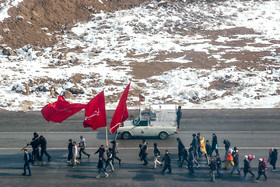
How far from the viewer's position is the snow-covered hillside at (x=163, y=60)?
2911cm

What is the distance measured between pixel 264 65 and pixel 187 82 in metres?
9.22

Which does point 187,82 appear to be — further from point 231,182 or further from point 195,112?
point 231,182

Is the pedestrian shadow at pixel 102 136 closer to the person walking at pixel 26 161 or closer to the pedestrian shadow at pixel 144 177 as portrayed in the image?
the pedestrian shadow at pixel 144 177

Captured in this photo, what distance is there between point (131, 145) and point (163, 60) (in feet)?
63.1

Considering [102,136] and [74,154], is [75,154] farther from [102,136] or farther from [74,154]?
[102,136]

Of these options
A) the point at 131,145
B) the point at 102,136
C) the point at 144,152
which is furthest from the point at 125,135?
the point at 144,152

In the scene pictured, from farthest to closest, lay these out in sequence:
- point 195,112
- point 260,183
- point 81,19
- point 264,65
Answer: point 81,19, point 264,65, point 195,112, point 260,183

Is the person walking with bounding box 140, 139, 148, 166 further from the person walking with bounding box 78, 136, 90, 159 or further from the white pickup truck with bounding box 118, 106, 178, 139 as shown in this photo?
the white pickup truck with bounding box 118, 106, 178, 139

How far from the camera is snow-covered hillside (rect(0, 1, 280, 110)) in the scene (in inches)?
1146

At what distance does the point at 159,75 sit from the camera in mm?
33344

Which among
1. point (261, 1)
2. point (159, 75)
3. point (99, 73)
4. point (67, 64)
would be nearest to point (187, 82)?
point (159, 75)

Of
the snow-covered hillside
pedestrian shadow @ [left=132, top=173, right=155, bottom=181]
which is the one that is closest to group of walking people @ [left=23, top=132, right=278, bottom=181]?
pedestrian shadow @ [left=132, top=173, right=155, bottom=181]

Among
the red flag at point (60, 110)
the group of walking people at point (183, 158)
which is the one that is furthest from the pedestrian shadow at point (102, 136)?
the red flag at point (60, 110)

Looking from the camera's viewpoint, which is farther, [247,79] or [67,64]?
[67,64]
